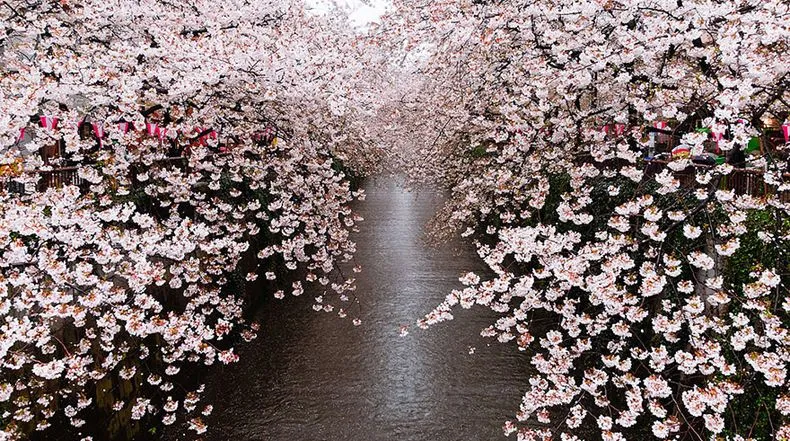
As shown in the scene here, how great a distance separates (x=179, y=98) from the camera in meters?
6.98

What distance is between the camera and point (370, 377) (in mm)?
8805

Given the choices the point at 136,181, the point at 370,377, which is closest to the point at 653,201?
the point at 370,377

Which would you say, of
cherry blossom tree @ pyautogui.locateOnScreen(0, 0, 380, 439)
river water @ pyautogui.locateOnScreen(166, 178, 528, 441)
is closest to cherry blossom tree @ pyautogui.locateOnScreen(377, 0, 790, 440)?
river water @ pyautogui.locateOnScreen(166, 178, 528, 441)

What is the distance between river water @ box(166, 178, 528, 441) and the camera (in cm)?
746

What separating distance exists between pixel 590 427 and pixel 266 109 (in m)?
6.96

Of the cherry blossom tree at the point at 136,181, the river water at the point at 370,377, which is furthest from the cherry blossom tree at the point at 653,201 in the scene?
the cherry blossom tree at the point at 136,181

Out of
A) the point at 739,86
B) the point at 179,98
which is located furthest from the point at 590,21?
the point at 179,98

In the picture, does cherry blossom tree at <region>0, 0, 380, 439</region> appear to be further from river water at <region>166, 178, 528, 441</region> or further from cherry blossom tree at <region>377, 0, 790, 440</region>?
cherry blossom tree at <region>377, 0, 790, 440</region>

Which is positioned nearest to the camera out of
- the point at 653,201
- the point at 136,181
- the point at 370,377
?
the point at 653,201

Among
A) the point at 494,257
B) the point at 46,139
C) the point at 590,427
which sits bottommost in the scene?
the point at 590,427

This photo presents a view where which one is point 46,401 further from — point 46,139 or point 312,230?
point 312,230

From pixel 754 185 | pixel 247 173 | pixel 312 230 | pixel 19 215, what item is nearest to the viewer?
pixel 19 215

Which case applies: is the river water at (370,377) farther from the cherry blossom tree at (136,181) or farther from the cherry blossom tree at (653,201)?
the cherry blossom tree at (653,201)

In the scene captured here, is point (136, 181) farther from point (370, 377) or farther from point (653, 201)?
point (653, 201)
